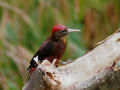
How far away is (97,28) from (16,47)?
1.33 m

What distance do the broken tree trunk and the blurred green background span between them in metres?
2.73

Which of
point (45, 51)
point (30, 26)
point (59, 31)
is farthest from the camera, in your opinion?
point (30, 26)

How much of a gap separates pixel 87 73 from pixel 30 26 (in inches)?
140

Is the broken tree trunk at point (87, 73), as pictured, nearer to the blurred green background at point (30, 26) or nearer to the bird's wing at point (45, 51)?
the bird's wing at point (45, 51)

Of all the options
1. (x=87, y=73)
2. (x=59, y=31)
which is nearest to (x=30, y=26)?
(x=59, y=31)

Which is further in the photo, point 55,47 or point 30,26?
point 30,26

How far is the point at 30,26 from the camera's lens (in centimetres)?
733

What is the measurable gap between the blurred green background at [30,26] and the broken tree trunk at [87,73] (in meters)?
2.73

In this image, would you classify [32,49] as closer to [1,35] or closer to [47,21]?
[47,21]

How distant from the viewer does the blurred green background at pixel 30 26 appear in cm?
703

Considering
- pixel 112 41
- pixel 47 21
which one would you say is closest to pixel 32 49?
pixel 47 21

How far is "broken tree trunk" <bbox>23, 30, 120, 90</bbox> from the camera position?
3688 mm

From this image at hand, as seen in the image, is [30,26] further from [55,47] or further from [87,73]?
[87,73]

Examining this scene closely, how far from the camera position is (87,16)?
7.79 metres
